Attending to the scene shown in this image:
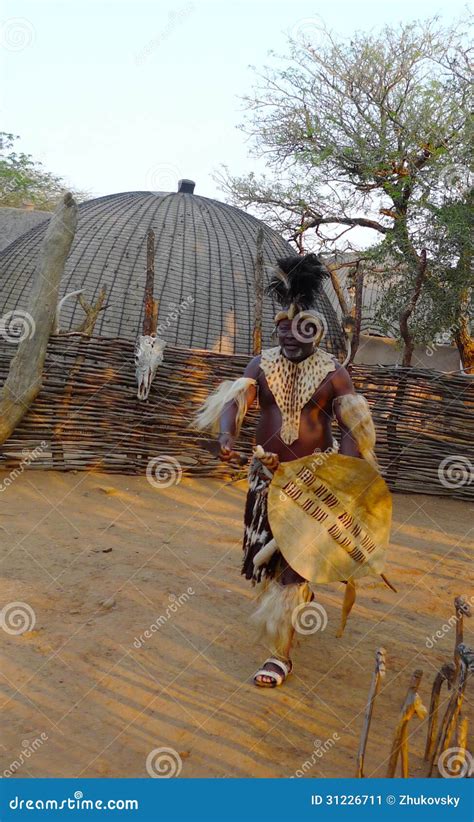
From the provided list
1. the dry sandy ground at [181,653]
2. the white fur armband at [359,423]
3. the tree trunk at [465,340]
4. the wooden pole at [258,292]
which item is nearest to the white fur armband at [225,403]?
the white fur armband at [359,423]

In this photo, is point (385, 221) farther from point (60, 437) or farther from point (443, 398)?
point (60, 437)

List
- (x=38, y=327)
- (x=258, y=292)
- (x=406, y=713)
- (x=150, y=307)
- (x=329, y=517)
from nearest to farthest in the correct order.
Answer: (x=406, y=713), (x=329, y=517), (x=38, y=327), (x=150, y=307), (x=258, y=292)

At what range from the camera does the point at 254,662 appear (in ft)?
12.3

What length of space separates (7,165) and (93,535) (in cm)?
2926

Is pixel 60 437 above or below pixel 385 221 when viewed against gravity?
below

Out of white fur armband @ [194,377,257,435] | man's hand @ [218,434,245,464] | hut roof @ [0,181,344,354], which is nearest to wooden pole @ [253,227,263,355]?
hut roof @ [0,181,344,354]

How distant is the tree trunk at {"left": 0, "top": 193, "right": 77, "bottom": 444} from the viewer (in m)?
7.35

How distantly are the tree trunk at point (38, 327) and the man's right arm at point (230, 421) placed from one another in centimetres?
408

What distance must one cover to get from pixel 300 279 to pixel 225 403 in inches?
29.2

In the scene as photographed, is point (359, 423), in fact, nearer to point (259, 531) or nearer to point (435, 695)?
point (259, 531)

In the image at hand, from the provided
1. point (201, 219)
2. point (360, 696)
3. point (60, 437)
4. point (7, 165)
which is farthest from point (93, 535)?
point (7, 165)

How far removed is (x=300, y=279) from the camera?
3.79 metres

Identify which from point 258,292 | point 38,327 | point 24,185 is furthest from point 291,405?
point 24,185

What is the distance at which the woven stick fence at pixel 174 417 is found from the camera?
768 cm
